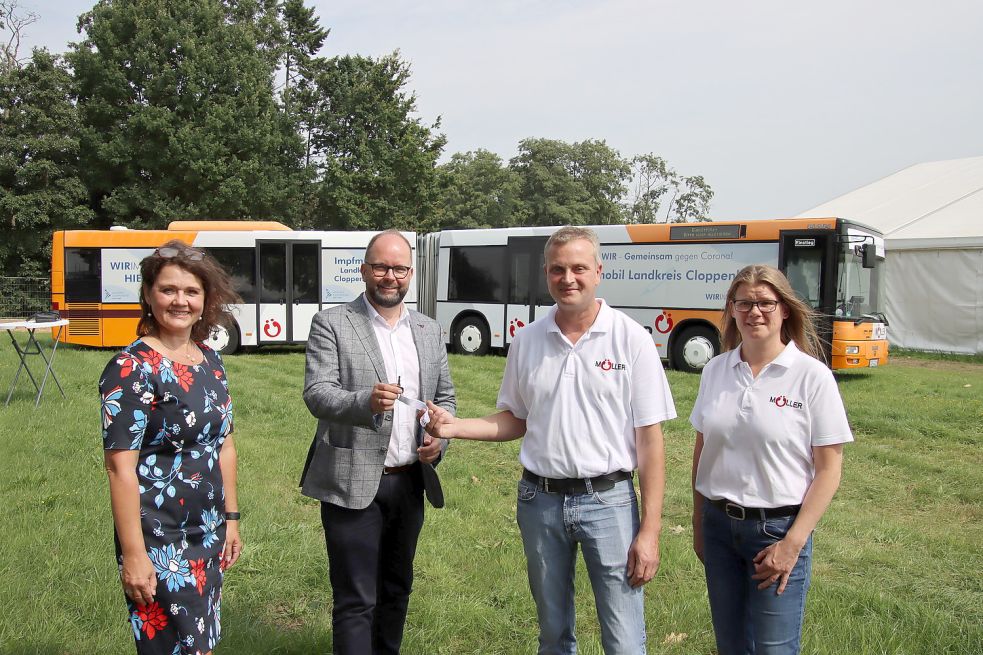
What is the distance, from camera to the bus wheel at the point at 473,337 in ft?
55.3

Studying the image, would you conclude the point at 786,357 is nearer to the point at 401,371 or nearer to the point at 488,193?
the point at 401,371

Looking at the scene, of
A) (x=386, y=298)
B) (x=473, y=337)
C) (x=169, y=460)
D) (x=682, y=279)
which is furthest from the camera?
(x=473, y=337)

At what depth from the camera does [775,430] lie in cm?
257

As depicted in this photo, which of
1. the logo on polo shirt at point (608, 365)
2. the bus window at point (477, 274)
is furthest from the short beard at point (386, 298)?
the bus window at point (477, 274)

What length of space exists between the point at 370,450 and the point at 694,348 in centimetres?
1172

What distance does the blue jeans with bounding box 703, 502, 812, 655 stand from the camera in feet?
8.31

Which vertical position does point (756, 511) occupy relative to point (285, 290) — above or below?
below

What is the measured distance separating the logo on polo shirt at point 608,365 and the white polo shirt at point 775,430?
41cm

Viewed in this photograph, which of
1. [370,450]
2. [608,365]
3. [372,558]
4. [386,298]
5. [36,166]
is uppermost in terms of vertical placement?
[36,166]

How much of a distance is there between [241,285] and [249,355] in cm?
160

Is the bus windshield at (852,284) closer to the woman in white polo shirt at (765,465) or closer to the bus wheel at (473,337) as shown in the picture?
the bus wheel at (473,337)

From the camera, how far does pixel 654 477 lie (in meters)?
2.59

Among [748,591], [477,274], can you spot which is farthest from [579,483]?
[477,274]

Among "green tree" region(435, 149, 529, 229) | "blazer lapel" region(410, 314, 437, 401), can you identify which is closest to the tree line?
"green tree" region(435, 149, 529, 229)
